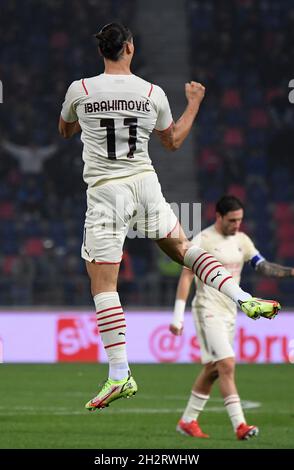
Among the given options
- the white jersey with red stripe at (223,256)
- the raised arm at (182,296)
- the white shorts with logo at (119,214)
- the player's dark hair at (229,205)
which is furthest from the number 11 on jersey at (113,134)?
the white jersey with red stripe at (223,256)

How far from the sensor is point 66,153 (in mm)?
23281

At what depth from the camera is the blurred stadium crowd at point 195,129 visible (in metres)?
21.2

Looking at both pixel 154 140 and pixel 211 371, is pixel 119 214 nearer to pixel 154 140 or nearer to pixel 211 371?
pixel 211 371

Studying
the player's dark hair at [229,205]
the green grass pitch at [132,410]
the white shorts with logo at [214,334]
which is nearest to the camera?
the green grass pitch at [132,410]

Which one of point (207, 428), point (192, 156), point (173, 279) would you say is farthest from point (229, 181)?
point (207, 428)

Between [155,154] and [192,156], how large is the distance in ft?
2.59

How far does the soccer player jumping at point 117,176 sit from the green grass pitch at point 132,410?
2610 mm

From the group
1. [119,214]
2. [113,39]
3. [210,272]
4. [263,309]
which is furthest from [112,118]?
[263,309]

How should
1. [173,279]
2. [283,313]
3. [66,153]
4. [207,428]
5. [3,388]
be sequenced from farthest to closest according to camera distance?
[66,153] → [173,279] → [283,313] → [3,388] → [207,428]

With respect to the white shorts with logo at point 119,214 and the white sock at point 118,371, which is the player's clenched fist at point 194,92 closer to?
the white shorts with logo at point 119,214

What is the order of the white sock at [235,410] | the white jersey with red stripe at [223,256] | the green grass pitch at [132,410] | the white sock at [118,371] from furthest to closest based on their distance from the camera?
the white jersey with red stripe at [223,256] < the white sock at [235,410] < the green grass pitch at [132,410] < the white sock at [118,371]

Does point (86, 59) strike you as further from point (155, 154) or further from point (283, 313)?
point (283, 313)

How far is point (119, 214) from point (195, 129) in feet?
58.3

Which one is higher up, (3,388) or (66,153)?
(66,153)
